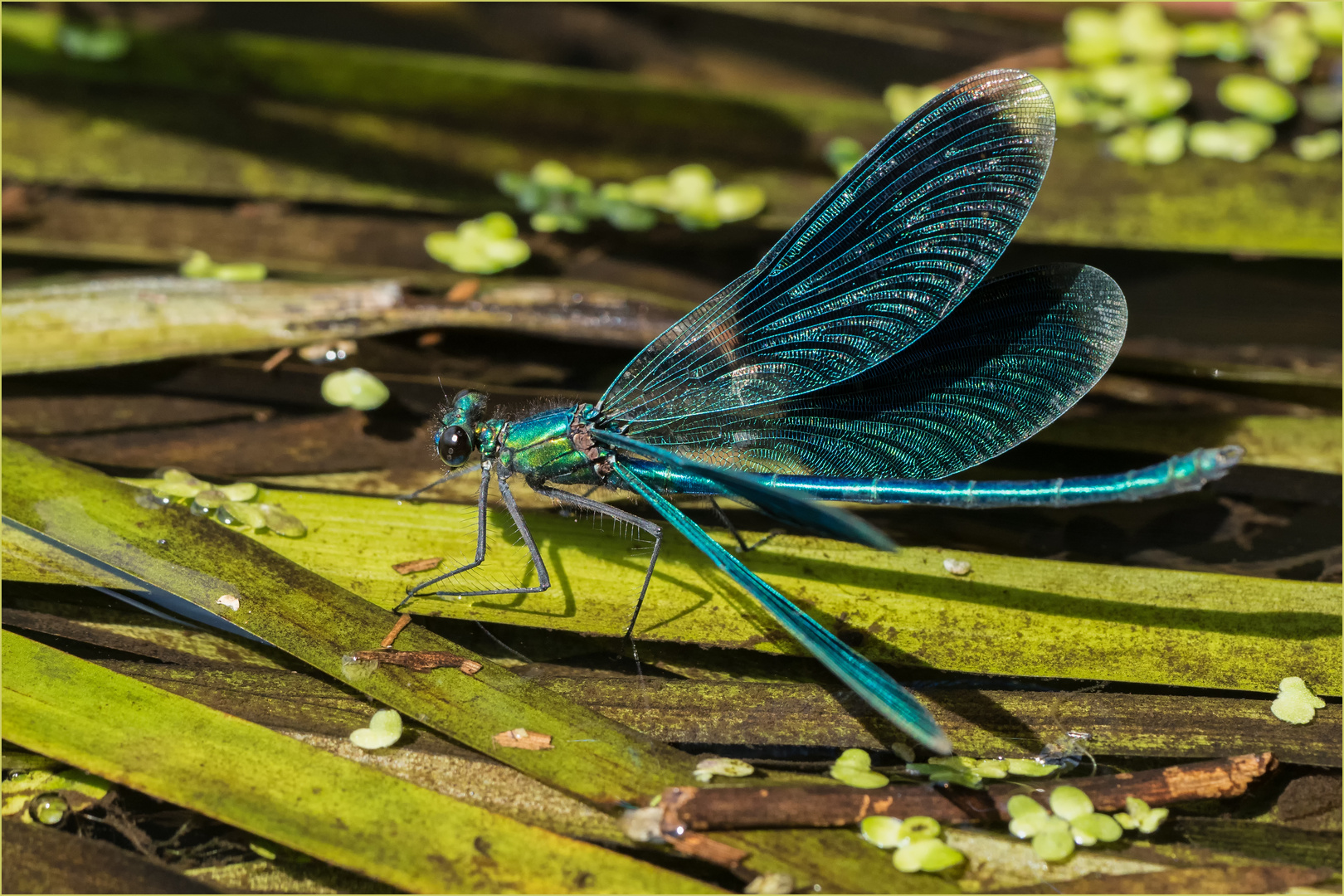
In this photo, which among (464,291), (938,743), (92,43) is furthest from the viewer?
(92,43)

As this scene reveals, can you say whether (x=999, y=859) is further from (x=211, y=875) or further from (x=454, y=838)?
(x=211, y=875)

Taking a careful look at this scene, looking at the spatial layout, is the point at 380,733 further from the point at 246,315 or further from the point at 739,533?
the point at 246,315

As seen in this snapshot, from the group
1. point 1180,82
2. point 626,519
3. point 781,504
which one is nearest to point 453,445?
point 626,519

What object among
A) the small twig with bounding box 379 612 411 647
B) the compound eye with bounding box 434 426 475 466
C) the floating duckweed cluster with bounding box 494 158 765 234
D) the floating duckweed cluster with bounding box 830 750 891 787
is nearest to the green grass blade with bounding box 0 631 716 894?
the small twig with bounding box 379 612 411 647

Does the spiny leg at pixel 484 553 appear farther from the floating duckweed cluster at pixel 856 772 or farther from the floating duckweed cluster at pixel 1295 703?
the floating duckweed cluster at pixel 1295 703

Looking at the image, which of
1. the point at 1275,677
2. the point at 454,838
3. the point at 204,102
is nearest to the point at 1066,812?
the point at 1275,677
